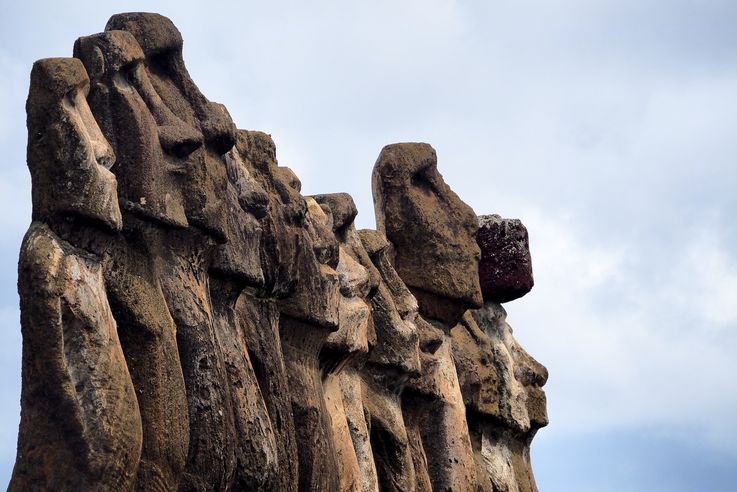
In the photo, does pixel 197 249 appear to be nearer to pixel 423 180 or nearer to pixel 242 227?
pixel 242 227

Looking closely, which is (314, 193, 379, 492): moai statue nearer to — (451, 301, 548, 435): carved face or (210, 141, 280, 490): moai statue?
(210, 141, 280, 490): moai statue

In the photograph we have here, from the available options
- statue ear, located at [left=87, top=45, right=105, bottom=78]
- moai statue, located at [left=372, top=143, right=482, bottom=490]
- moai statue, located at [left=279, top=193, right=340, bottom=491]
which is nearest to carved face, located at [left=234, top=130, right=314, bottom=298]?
moai statue, located at [left=279, top=193, right=340, bottom=491]

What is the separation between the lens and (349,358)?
10.7 meters

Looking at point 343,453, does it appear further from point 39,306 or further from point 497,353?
point 497,353

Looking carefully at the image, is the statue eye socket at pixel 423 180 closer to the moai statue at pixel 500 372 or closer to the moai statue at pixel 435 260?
the moai statue at pixel 435 260

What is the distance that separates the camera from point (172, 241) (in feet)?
27.2

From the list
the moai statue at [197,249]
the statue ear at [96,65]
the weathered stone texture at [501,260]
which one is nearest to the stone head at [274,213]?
the moai statue at [197,249]

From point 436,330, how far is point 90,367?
5.98 m

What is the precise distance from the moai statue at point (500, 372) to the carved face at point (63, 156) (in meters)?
6.56

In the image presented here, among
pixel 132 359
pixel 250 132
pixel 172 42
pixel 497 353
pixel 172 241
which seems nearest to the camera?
pixel 132 359

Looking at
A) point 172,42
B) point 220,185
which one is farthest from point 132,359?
point 172,42

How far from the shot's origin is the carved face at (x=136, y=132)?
801 centimetres

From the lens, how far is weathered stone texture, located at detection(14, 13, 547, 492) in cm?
711

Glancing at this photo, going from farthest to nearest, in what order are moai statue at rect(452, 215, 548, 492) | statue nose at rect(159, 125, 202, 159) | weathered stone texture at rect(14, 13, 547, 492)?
1. moai statue at rect(452, 215, 548, 492)
2. statue nose at rect(159, 125, 202, 159)
3. weathered stone texture at rect(14, 13, 547, 492)
